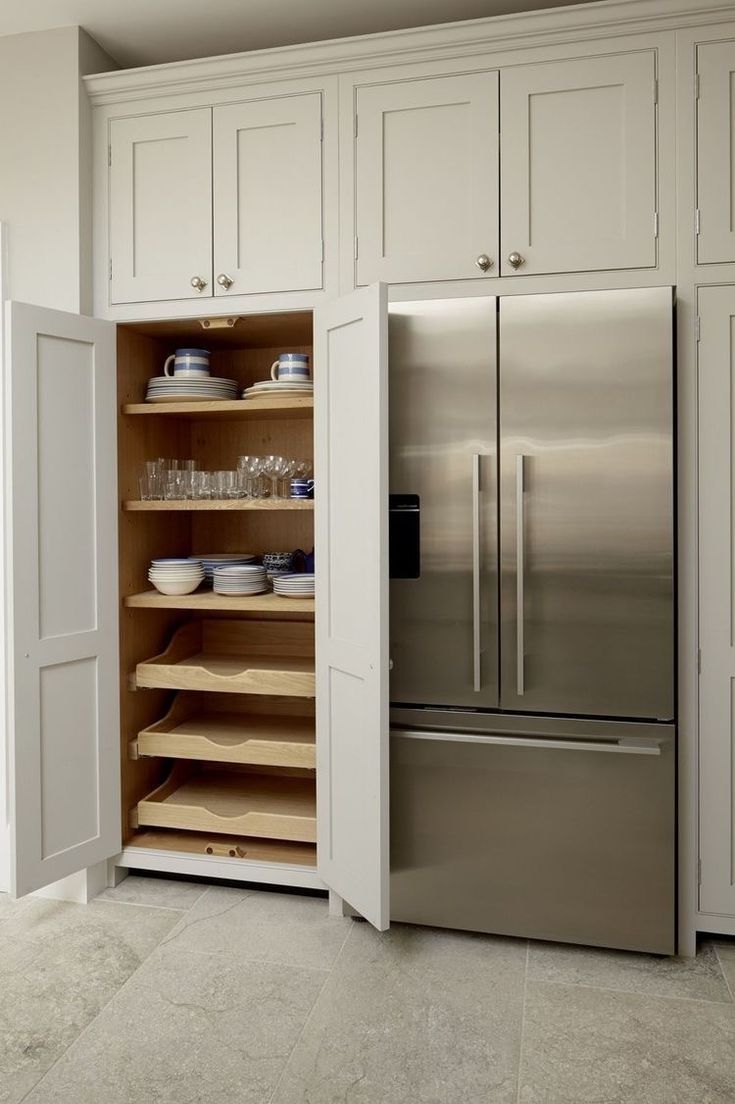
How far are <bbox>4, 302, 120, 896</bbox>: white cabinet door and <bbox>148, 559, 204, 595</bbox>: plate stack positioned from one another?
0.15 meters

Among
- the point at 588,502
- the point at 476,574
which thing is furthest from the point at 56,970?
the point at 588,502

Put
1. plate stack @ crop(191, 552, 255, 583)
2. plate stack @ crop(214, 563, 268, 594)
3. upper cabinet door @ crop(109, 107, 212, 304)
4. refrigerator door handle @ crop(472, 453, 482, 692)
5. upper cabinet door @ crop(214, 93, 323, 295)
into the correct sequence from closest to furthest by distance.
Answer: refrigerator door handle @ crop(472, 453, 482, 692) → upper cabinet door @ crop(214, 93, 323, 295) → upper cabinet door @ crop(109, 107, 212, 304) → plate stack @ crop(214, 563, 268, 594) → plate stack @ crop(191, 552, 255, 583)

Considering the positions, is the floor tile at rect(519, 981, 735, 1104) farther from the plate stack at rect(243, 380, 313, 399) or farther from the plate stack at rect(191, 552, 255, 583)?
the plate stack at rect(243, 380, 313, 399)

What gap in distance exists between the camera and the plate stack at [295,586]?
2645 mm

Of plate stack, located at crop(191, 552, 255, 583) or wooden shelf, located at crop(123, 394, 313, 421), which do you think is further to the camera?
plate stack, located at crop(191, 552, 255, 583)

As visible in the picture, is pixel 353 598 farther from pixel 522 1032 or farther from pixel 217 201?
pixel 217 201

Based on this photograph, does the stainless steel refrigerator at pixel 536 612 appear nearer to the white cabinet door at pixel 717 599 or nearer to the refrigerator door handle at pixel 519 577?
the refrigerator door handle at pixel 519 577

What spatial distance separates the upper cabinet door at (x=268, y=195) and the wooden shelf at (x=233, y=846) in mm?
1854

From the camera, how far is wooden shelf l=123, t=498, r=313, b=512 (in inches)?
101

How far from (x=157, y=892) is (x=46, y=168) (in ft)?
8.06

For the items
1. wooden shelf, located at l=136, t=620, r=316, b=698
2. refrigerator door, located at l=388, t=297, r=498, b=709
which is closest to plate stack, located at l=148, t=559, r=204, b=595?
wooden shelf, located at l=136, t=620, r=316, b=698

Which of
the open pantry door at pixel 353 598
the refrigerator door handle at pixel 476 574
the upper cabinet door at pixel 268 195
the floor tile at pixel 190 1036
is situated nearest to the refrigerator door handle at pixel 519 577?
the refrigerator door handle at pixel 476 574

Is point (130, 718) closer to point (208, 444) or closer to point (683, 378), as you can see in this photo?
point (208, 444)

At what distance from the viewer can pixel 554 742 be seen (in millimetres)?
2285
